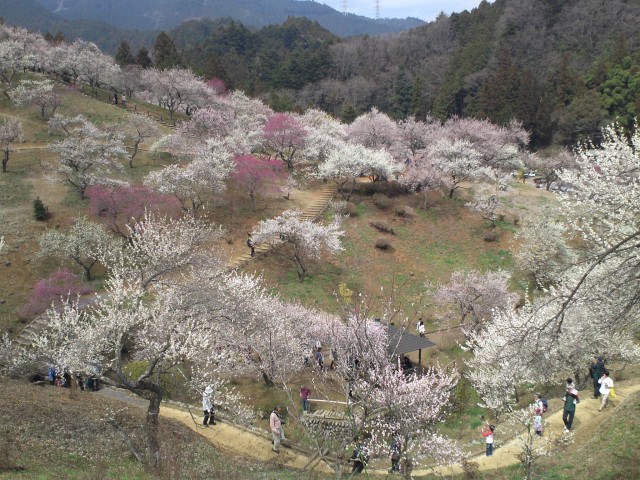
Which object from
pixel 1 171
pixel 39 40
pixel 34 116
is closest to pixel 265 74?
pixel 39 40

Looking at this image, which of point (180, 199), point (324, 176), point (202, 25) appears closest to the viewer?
point (180, 199)

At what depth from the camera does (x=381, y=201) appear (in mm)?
36188

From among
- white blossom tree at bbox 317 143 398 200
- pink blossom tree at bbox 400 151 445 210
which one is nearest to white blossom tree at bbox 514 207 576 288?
pink blossom tree at bbox 400 151 445 210

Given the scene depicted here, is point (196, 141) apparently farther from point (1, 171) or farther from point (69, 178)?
point (1, 171)

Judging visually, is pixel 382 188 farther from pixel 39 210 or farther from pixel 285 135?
pixel 39 210

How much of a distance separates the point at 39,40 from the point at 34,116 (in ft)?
71.2

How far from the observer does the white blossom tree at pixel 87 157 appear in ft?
98.5

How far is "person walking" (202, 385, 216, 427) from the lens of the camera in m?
15.4

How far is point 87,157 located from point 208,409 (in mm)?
21454

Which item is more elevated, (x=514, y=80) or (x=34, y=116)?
(x=514, y=80)

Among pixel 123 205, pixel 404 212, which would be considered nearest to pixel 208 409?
pixel 123 205

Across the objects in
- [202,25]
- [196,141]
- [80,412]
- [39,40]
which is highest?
[202,25]

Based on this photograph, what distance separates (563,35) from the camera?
268 feet

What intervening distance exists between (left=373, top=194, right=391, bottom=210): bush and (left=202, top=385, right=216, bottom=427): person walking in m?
22.8
